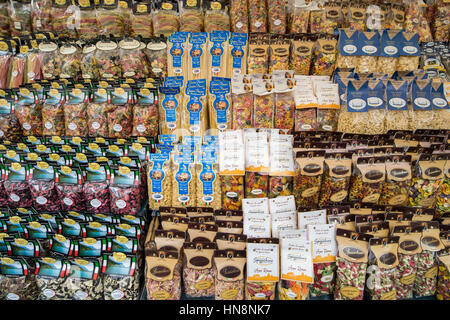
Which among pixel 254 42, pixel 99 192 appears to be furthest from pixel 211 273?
pixel 254 42

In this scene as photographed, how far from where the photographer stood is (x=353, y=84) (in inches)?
80.5

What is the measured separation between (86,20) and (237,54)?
1.19m

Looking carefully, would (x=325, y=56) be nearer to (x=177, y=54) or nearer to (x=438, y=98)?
(x=438, y=98)

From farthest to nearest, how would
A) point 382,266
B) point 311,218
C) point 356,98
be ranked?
point 356,98 → point 311,218 → point 382,266

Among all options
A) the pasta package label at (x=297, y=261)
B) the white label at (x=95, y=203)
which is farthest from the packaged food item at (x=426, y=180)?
the white label at (x=95, y=203)

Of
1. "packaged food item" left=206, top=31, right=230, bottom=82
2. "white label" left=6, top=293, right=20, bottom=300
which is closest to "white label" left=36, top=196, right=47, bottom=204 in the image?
"white label" left=6, top=293, right=20, bottom=300

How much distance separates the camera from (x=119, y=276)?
1.63m

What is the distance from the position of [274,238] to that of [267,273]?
151 mm

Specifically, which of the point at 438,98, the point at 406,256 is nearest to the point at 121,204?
the point at 406,256

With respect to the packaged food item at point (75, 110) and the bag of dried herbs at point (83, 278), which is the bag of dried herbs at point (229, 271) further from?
the packaged food item at point (75, 110)

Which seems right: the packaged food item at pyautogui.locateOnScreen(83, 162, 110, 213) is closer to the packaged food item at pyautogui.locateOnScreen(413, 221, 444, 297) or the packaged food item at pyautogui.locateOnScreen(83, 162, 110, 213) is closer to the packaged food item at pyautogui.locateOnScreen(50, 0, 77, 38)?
the packaged food item at pyautogui.locateOnScreen(50, 0, 77, 38)

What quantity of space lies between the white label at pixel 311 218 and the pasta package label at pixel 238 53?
3.54 feet

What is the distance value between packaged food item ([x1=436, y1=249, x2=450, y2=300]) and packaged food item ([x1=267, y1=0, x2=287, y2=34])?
1.78 m

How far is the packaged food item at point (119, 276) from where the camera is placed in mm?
1634
